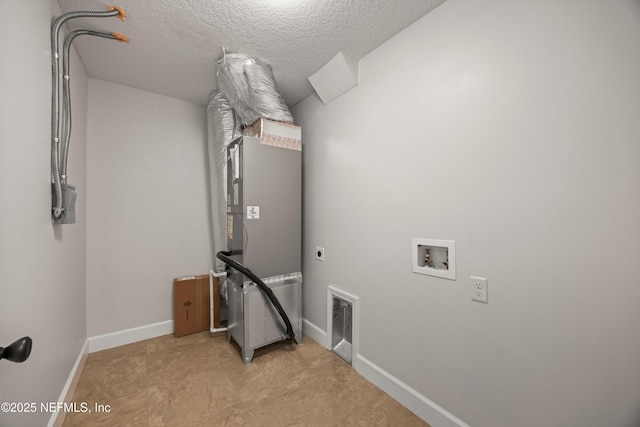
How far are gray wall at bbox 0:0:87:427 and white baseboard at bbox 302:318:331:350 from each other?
1856mm

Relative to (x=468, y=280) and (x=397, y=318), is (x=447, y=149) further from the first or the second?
(x=397, y=318)

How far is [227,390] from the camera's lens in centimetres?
176

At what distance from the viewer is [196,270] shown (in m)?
2.81

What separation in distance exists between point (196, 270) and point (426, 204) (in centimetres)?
260

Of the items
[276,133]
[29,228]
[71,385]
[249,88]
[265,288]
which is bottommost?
[71,385]

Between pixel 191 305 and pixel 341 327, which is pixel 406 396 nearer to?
pixel 341 327

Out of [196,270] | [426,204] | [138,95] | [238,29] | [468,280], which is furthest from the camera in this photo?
[196,270]

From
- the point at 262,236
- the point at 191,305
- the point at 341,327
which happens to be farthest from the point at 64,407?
the point at 341,327

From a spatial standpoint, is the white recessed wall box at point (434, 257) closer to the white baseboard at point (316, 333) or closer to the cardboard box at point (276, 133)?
the white baseboard at point (316, 333)

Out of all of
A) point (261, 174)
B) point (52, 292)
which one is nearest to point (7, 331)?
point (52, 292)

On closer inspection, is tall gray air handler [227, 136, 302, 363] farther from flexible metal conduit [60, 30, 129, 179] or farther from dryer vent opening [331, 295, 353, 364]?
flexible metal conduit [60, 30, 129, 179]

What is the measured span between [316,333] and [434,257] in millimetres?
1547

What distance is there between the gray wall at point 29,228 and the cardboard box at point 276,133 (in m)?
1.29

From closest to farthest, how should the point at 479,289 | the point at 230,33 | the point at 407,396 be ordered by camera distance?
the point at 479,289 < the point at 407,396 < the point at 230,33
